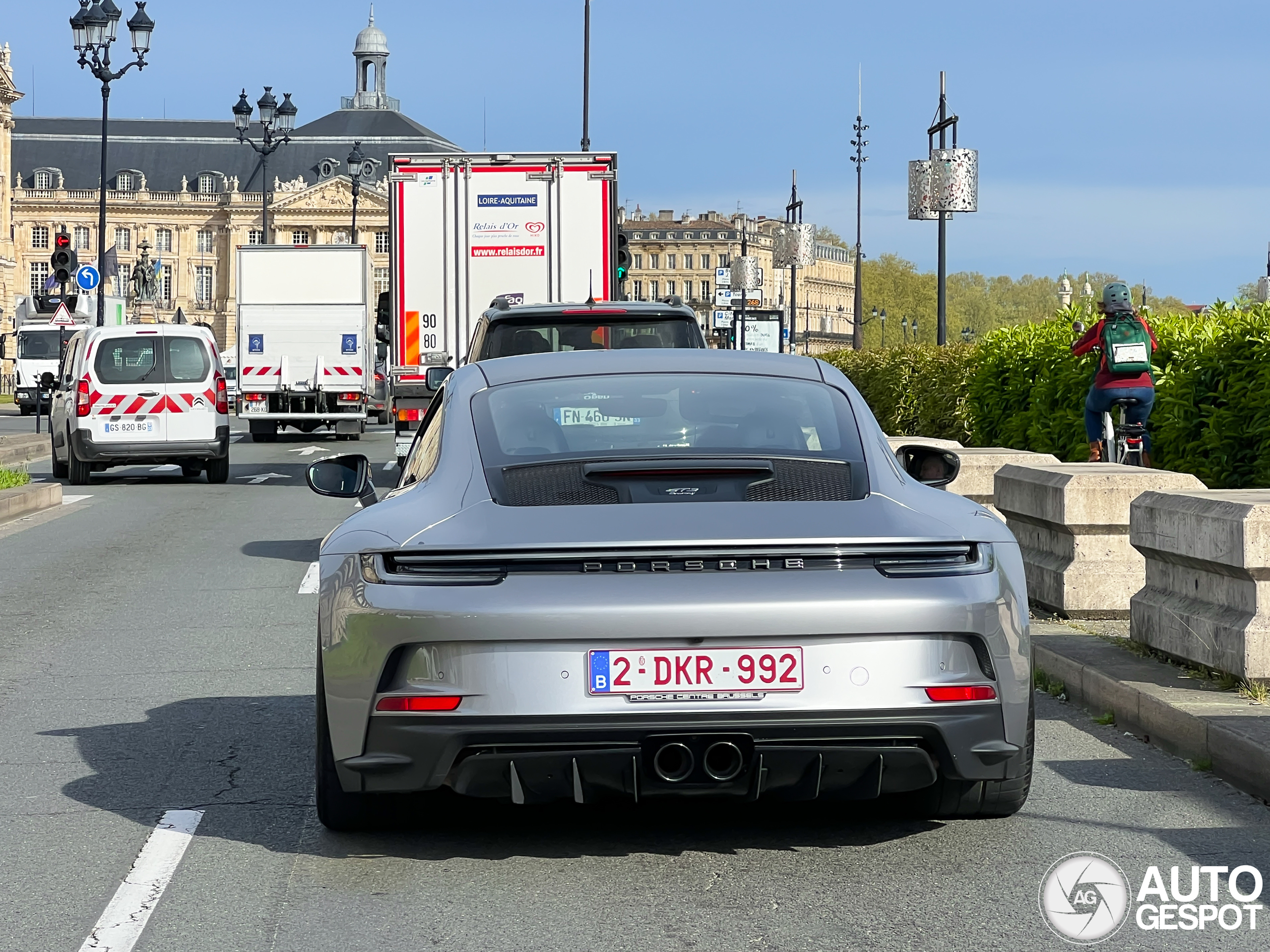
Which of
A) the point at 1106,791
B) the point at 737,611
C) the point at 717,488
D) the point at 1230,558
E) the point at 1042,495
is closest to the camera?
the point at 737,611

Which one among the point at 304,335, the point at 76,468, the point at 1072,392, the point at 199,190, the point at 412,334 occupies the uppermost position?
the point at 199,190

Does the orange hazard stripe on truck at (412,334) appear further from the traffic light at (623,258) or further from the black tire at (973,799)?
the black tire at (973,799)

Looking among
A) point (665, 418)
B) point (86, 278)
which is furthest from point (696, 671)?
point (86, 278)

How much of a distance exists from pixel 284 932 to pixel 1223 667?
405 cm

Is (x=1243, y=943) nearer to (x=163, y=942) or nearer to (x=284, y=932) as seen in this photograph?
(x=284, y=932)

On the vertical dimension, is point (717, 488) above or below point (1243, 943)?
Answer: above

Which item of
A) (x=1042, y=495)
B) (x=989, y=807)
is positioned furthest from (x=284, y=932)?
(x=1042, y=495)

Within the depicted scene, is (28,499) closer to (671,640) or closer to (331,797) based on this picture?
(331,797)

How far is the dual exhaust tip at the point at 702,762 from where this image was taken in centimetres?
490

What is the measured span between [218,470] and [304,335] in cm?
1223

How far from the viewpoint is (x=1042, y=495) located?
9664mm

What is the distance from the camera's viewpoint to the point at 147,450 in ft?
77.7

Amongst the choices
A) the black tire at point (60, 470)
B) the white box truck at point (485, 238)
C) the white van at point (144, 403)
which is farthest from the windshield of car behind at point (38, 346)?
the white box truck at point (485, 238)

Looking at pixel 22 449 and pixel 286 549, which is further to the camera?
pixel 22 449
